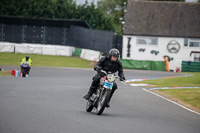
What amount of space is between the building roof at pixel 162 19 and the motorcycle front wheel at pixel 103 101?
4112 cm

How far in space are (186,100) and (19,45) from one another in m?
36.5

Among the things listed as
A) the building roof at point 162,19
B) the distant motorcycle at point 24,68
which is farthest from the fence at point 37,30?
the distant motorcycle at point 24,68

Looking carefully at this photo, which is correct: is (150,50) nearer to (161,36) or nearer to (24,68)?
(161,36)

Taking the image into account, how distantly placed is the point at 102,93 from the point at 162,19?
4296 cm

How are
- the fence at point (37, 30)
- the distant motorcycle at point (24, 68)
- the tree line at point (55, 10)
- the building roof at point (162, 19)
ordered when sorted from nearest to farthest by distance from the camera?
1. the distant motorcycle at point (24, 68)
2. the building roof at point (162, 19)
3. the fence at point (37, 30)
4. the tree line at point (55, 10)

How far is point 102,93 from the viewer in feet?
37.7

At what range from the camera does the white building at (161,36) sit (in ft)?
172

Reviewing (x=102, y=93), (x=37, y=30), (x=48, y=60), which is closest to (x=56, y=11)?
(x=37, y=30)

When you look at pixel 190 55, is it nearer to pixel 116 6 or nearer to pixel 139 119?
pixel 139 119

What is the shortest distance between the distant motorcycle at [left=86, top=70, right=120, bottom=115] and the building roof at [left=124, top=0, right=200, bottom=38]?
4065 centimetres

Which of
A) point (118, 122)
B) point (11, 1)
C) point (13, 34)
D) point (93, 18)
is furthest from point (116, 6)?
point (118, 122)

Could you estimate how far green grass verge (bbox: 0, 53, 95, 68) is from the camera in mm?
44159

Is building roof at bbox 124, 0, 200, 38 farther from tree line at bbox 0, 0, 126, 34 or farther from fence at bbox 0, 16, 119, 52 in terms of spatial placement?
tree line at bbox 0, 0, 126, 34

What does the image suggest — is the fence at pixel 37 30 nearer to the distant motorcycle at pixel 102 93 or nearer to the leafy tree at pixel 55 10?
the leafy tree at pixel 55 10
